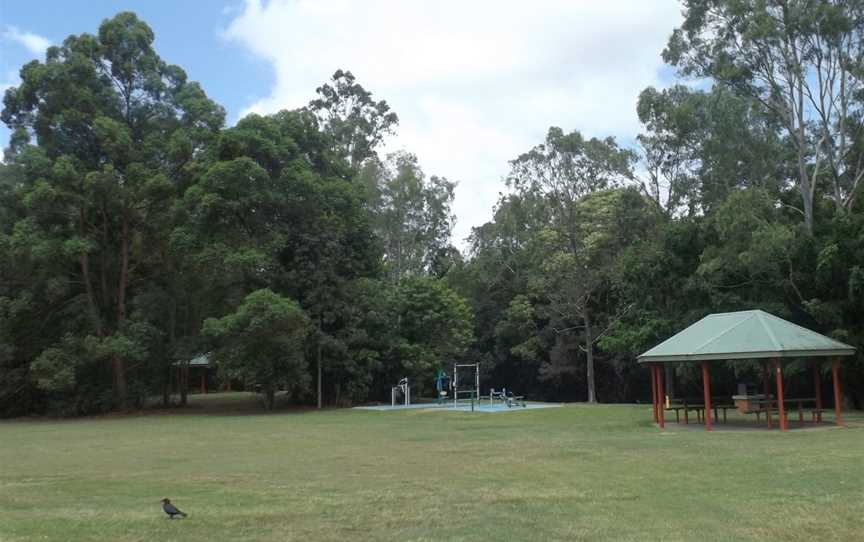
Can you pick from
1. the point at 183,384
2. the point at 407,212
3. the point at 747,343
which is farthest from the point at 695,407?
the point at 407,212

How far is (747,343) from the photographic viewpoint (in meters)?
17.7

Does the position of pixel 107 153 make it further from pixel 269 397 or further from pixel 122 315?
pixel 269 397

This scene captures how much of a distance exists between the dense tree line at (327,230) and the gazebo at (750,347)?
5.33 metres

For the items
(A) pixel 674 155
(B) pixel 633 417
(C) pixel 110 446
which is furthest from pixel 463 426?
(A) pixel 674 155

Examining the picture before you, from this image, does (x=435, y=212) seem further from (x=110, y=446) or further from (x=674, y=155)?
(x=110, y=446)

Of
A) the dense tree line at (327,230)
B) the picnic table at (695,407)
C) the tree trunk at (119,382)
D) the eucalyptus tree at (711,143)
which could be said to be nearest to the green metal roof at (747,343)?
the picnic table at (695,407)

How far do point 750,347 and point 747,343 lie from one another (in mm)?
262

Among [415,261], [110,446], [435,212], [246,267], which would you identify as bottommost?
[110,446]

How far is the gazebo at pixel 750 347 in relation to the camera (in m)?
17.2

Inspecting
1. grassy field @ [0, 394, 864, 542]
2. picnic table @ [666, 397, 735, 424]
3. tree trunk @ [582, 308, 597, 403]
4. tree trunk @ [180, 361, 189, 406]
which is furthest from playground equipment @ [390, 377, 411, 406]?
grassy field @ [0, 394, 864, 542]

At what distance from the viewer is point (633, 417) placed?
23328mm

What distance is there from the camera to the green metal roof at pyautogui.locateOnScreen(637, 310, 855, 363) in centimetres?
1725

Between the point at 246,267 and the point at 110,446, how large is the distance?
13.3 m

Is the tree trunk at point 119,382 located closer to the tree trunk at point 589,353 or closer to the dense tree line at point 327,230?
the dense tree line at point 327,230
